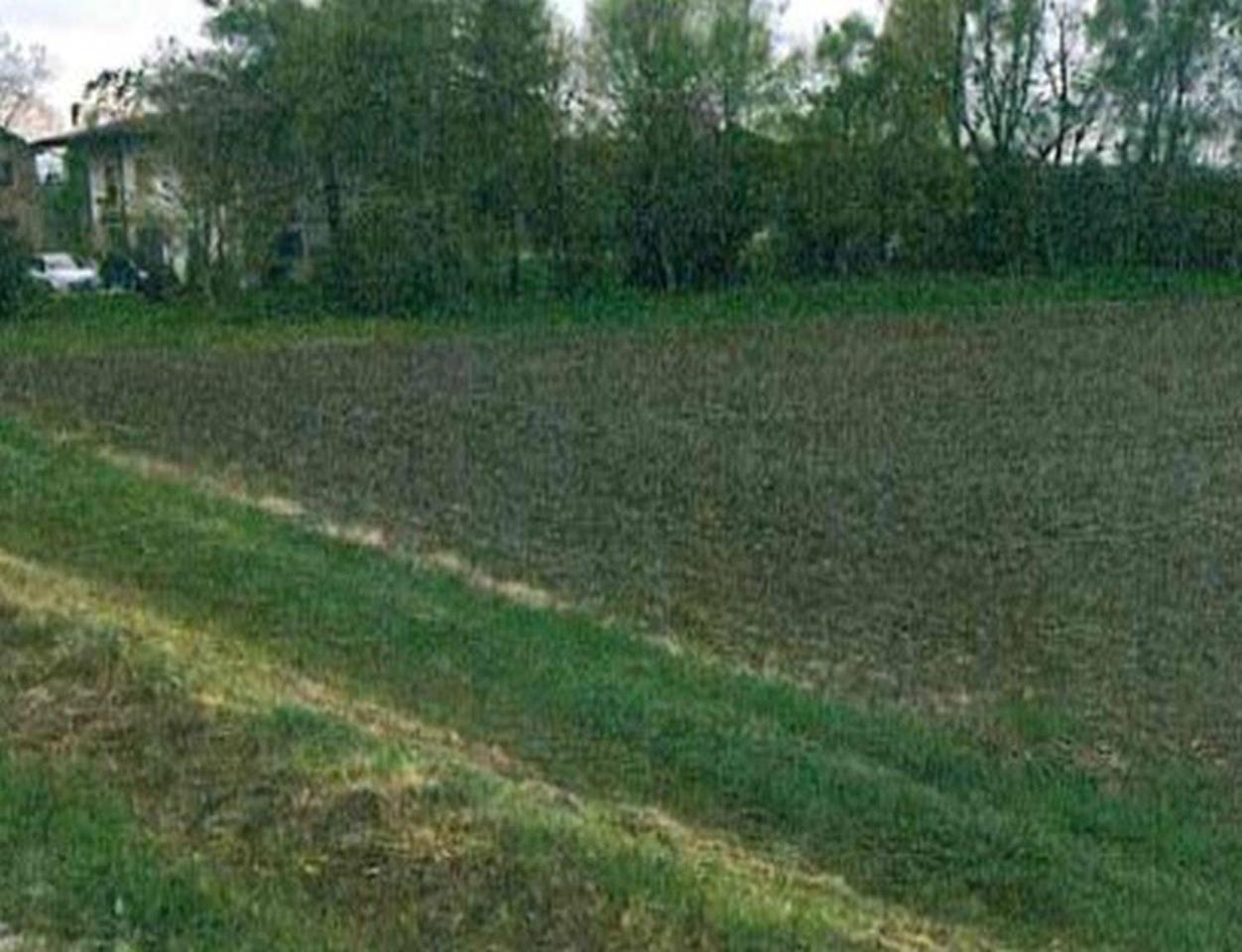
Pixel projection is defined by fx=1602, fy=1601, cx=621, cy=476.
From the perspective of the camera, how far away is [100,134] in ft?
209

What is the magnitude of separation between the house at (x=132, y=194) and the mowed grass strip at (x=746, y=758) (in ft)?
124

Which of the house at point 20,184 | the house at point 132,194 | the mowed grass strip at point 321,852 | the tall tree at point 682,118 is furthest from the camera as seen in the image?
the house at point 20,184

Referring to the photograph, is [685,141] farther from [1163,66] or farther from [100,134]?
[100,134]

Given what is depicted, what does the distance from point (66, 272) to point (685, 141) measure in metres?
26.0

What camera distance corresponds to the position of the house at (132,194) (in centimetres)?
4862

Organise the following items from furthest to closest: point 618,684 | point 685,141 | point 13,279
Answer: point 685,141 → point 13,279 → point 618,684

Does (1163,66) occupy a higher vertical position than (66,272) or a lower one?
higher

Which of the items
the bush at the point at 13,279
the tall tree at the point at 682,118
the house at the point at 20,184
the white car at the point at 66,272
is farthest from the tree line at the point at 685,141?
the house at the point at 20,184

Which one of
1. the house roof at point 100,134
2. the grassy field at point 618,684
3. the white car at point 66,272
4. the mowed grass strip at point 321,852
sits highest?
the house roof at point 100,134

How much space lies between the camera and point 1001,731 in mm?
9547

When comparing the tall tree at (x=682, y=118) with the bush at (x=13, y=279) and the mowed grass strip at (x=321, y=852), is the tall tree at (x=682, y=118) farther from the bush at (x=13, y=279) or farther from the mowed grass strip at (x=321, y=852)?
the mowed grass strip at (x=321, y=852)

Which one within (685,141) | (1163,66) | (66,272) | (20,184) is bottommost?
(66,272)

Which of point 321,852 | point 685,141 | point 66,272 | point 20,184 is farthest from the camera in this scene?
point 20,184

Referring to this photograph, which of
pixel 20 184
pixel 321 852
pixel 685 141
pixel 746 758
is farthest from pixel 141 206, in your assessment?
pixel 321 852
